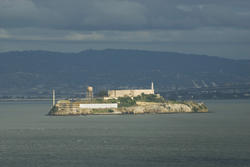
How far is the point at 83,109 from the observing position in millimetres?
176125

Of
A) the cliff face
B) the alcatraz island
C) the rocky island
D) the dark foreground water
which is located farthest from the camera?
the alcatraz island

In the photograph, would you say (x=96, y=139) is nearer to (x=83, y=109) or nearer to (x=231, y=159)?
(x=231, y=159)

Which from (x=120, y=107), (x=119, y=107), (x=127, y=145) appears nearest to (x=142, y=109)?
(x=120, y=107)

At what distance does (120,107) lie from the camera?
588ft

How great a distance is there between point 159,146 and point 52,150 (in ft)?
41.9

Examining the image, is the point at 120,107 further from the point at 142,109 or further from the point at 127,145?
the point at 127,145

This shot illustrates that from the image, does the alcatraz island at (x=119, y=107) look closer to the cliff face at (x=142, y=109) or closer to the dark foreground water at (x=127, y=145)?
the cliff face at (x=142, y=109)

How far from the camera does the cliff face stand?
579 ft

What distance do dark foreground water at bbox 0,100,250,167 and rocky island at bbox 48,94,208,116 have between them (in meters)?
42.1

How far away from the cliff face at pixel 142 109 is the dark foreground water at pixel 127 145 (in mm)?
41904

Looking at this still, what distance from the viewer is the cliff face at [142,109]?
176 metres

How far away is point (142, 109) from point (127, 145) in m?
87.5

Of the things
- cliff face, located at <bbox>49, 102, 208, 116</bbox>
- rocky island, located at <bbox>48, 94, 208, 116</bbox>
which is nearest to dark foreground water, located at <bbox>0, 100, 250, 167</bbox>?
cliff face, located at <bbox>49, 102, 208, 116</bbox>

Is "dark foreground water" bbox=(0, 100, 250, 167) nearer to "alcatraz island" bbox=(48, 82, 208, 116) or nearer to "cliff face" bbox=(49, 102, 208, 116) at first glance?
"cliff face" bbox=(49, 102, 208, 116)
